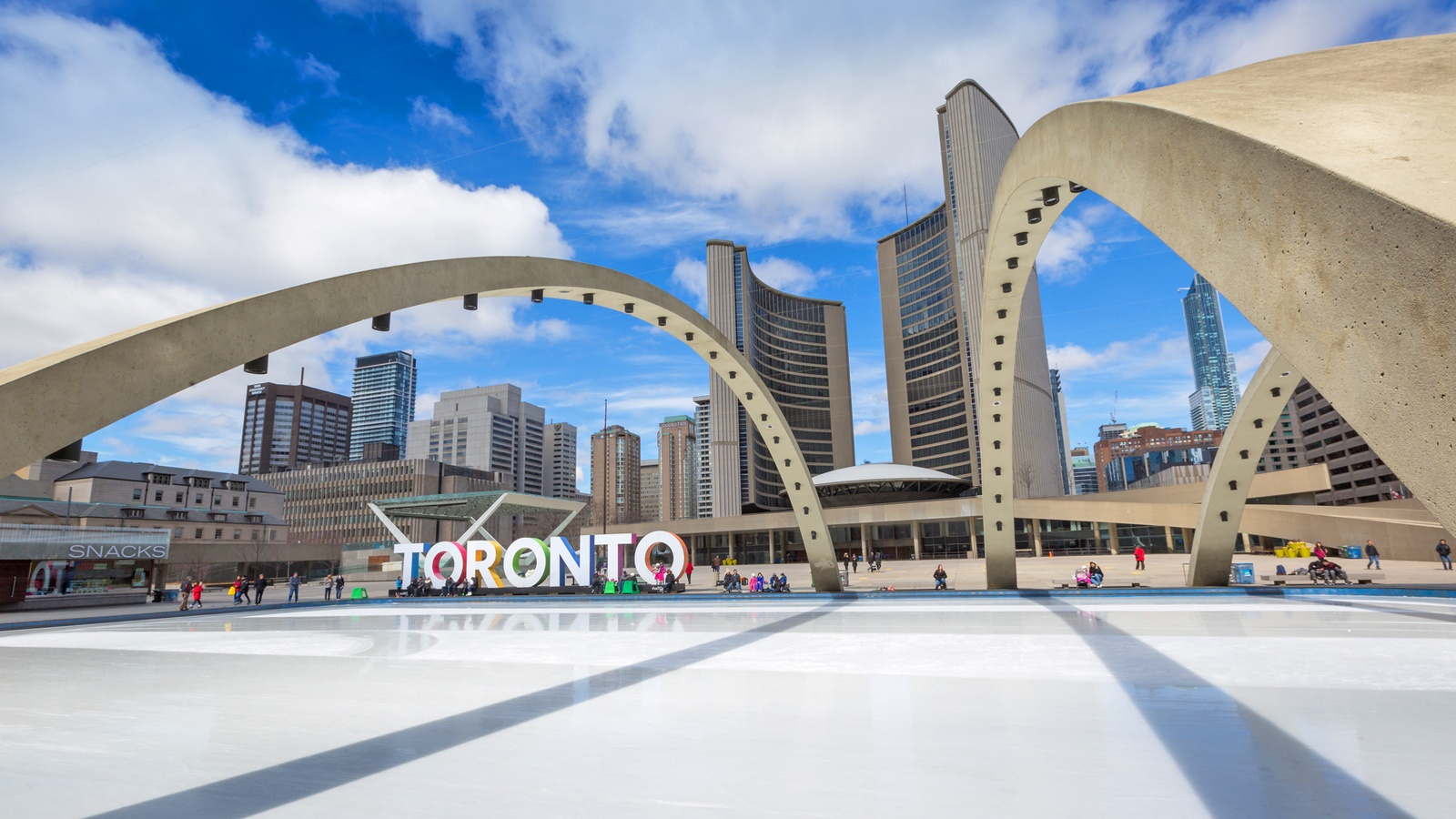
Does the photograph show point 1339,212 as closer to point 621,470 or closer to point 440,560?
point 440,560

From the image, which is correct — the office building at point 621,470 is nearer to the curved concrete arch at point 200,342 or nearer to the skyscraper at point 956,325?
the skyscraper at point 956,325

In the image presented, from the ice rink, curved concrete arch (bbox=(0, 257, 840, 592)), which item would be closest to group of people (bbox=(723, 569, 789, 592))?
the ice rink

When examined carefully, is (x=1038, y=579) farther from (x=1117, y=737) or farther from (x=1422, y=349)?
(x=1422, y=349)

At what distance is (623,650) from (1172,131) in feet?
35.3

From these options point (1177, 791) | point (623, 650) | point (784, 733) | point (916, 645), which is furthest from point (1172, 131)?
point (623, 650)

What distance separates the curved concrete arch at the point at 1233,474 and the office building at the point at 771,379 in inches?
4189

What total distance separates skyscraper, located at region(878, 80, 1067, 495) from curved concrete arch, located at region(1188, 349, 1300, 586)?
7900 centimetres

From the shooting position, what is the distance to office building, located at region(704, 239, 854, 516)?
132 metres

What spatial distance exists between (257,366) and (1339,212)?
30.6 ft

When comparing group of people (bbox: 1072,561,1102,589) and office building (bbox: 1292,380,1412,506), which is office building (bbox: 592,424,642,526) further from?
group of people (bbox: 1072,561,1102,589)

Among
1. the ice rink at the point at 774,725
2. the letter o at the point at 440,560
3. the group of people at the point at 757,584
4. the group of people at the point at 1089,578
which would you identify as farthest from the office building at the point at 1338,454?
the ice rink at the point at 774,725

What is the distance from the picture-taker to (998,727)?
6.42 metres

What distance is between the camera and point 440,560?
32.5 m

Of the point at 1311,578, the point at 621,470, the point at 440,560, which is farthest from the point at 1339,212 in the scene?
the point at 621,470
